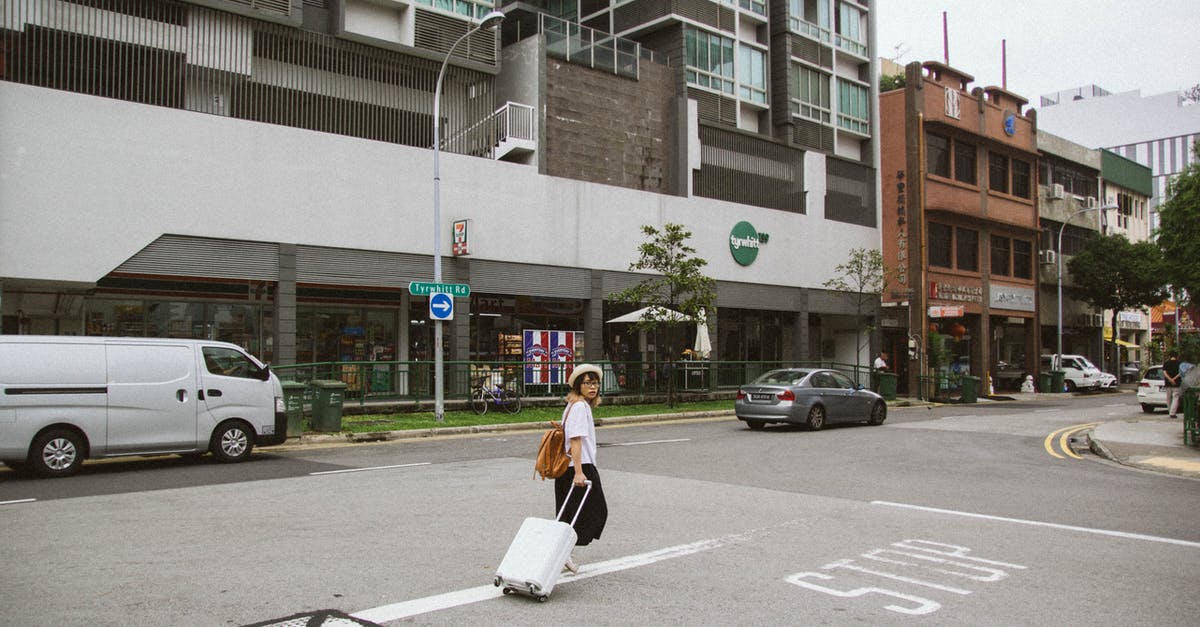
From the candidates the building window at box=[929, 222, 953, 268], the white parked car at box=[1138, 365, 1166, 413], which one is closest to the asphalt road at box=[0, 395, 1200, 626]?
the white parked car at box=[1138, 365, 1166, 413]

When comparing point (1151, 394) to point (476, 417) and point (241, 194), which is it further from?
point (241, 194)

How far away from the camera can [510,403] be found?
2238 cm

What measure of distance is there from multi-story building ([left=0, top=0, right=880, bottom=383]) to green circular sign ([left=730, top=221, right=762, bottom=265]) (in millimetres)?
93

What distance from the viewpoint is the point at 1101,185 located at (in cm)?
5453

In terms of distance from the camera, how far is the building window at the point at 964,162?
42094 millimetres

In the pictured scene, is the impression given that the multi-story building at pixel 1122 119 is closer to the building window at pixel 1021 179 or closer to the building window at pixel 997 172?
the building window at pixel 1021 179

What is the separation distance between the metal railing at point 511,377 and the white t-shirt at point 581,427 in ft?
46.1

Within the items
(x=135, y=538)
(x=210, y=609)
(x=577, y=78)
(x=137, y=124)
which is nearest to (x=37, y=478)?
(x=135, y=538)

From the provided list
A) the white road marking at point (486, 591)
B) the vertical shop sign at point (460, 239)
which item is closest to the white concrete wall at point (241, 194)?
the vertical shop sign at point (460, 239)

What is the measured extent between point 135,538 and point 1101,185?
197 feet

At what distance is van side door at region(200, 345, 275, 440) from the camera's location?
1323 centimetres

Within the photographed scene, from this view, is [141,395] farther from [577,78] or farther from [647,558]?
[577,78]

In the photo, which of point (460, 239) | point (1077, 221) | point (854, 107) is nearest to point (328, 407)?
point (460, 239)

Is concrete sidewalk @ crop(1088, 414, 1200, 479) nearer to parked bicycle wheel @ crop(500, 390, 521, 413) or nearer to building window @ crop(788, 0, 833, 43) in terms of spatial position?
parked bicycle wheel @ crop(500, 390, 521, 413)
